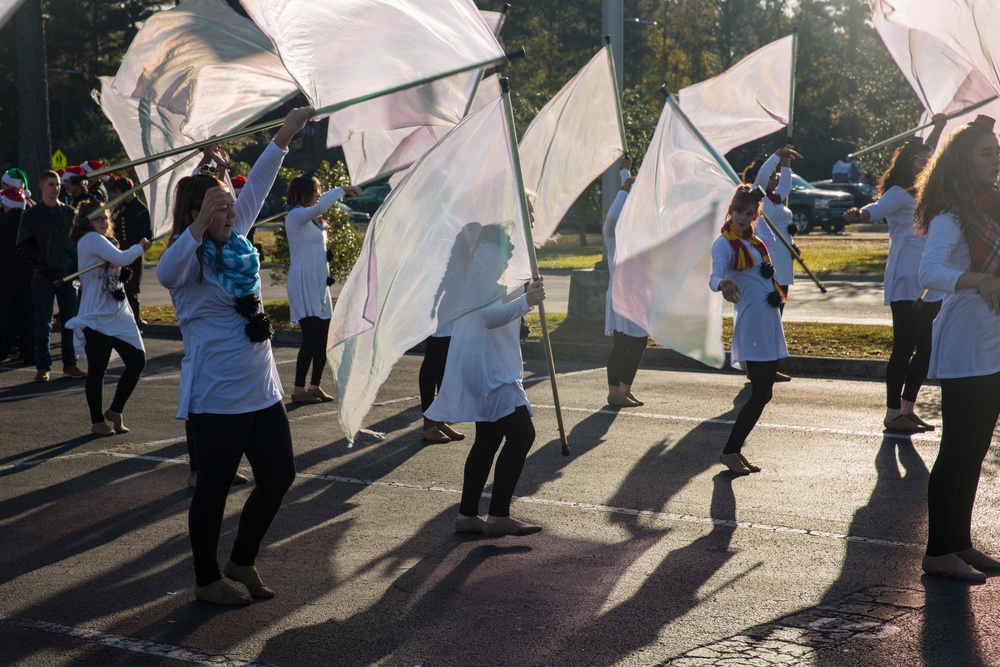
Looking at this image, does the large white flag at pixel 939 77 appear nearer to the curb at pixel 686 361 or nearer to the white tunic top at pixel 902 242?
the white tunic top at pixel 902 242

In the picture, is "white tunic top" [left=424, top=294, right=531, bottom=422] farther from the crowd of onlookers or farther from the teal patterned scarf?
the crowd of onlookers

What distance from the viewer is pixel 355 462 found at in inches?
315

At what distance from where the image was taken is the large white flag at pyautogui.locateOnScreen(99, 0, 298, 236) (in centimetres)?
638

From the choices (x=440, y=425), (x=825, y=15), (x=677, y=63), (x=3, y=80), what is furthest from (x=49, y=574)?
(x=825, y=15)

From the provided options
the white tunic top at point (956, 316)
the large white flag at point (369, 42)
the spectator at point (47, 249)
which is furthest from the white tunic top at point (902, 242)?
the spectator at point (47, 249)

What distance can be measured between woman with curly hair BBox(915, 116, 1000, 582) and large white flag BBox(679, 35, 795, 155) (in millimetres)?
3804

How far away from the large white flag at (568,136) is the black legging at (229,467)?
8.53 feet

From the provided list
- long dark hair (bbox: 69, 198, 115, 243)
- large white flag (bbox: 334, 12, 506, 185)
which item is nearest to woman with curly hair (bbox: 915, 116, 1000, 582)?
large white flag (bbox: 334, 12, 506, 185)

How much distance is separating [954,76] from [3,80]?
151 feet

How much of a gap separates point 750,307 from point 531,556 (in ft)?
8.61

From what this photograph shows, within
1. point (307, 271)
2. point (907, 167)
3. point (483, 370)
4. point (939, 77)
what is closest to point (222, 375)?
point (483, 370)

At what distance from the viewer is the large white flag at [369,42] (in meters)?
5.19

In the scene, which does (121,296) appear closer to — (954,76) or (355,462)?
(355,462)

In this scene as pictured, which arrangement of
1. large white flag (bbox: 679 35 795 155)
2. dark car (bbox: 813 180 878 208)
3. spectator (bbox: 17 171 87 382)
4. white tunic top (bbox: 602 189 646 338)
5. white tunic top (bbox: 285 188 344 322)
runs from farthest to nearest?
dark car (bbox: 813 180 878 208), spectator (bbox: 17 171 87 382), white tunic top (bbox: 285 188 344 322), white tunic top (bbox: 602 189 646 338), large white flag (bbox: 679 35 795 155)
